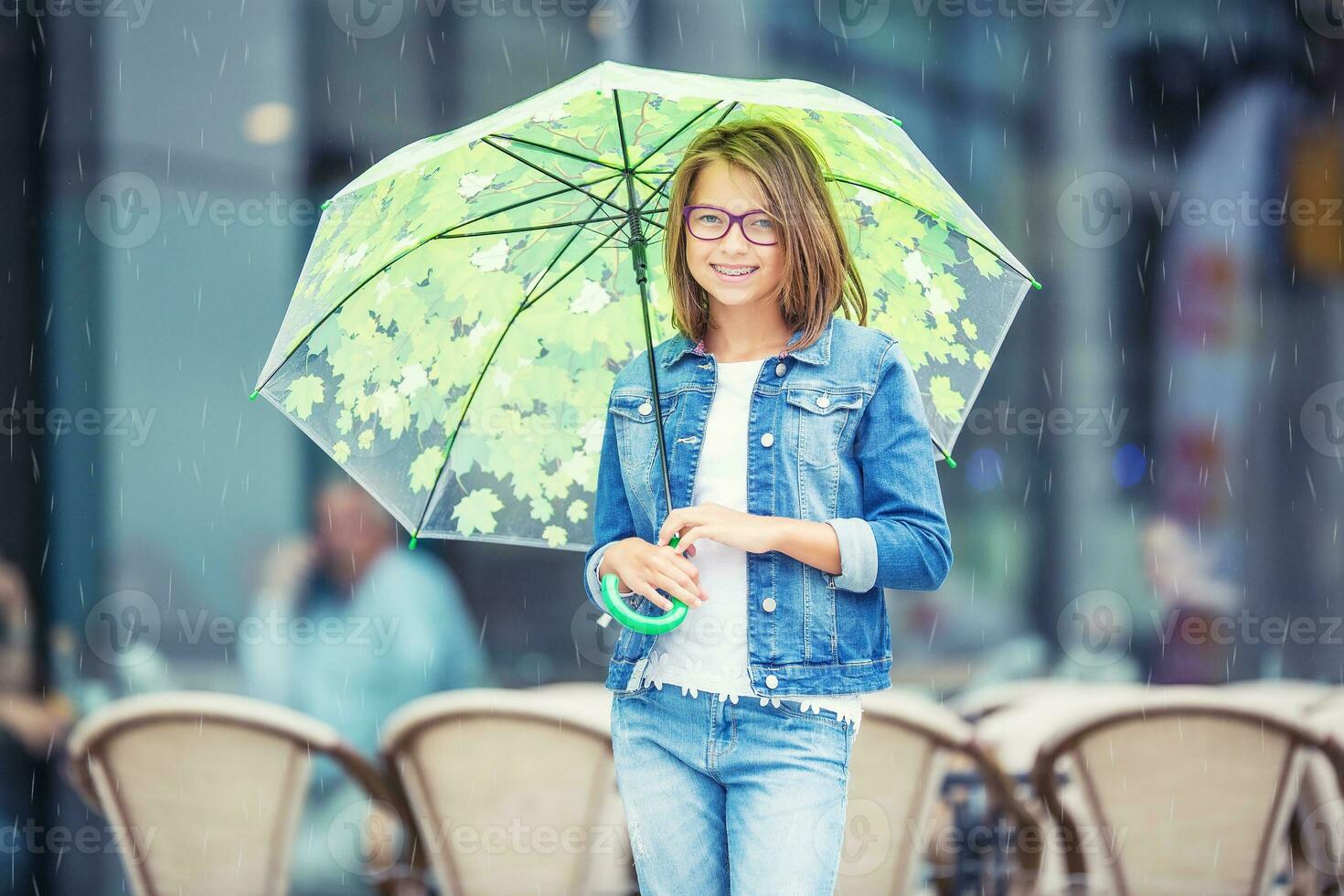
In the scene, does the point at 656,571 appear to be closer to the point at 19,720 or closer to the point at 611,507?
the point at 611,507

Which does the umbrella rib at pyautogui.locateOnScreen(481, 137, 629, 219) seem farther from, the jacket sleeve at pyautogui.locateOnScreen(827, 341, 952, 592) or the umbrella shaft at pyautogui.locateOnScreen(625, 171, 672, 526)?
the jacket sleeve at pyautogui.locateOnScreen(827, 341, 952, 592)

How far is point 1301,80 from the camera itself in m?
4.11

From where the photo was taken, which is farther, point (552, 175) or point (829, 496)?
point (552, 175)

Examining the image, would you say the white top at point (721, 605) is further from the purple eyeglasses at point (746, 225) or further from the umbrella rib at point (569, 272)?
the umbrella rib at point (569, 272)

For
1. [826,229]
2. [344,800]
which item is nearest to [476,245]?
[826,229]

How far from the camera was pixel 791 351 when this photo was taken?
1.76 m

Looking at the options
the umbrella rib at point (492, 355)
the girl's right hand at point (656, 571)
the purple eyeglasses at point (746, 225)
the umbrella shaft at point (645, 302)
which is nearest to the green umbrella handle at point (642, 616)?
the girl's right hand at point (656, 571)

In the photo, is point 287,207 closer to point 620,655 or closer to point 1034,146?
point 1034,146

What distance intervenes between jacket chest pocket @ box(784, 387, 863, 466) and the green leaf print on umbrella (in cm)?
39

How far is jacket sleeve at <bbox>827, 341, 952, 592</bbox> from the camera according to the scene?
5.37ft

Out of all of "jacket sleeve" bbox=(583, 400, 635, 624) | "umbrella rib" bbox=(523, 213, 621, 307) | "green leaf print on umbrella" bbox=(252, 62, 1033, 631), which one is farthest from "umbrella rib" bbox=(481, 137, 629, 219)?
"jacket sleeve" bbox=(583, 400, 635, 624)

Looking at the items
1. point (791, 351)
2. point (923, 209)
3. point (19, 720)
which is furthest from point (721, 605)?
point (19, 720)

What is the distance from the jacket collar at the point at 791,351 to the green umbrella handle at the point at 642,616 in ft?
1.01

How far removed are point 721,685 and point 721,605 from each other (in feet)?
0.35
